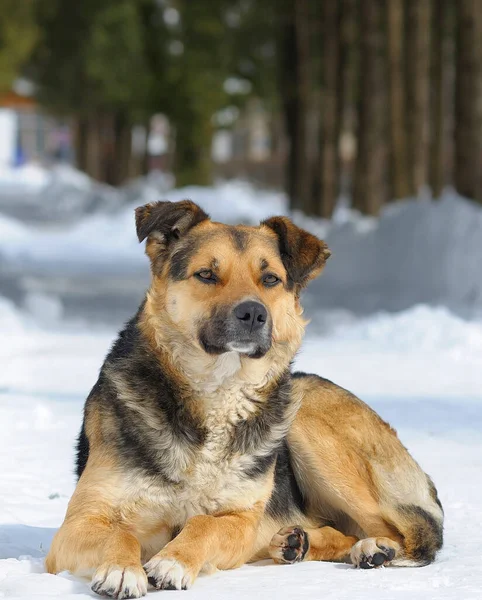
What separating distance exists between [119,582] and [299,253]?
6.74 feet

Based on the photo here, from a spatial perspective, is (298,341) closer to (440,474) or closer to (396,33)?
(440,474)

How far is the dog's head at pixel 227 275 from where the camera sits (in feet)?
19.0

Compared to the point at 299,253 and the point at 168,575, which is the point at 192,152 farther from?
the point at 168,575

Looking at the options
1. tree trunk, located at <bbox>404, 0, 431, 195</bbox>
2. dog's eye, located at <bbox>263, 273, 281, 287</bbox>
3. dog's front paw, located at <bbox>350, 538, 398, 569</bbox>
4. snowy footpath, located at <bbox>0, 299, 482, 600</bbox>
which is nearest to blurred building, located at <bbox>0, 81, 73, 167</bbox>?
tree trunk, located at <bbox>404, 0, 431, 195</bbox>

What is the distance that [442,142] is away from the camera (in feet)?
→ 124

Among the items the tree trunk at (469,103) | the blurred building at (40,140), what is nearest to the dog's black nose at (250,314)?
the tree trunk at (469,103)

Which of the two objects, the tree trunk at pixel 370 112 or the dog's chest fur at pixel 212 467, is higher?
the tree trunk at pixel 370 112

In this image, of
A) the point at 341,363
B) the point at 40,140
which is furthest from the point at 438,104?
the point at 40,140

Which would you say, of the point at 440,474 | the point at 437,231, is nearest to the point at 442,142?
the point at 437,231

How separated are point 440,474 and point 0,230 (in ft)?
83.4

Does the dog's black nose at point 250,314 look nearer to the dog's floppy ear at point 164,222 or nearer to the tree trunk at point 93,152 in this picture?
the dog's floppy ear at point 164,222

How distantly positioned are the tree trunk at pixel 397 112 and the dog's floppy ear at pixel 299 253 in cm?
2212

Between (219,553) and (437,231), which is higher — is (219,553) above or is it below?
below

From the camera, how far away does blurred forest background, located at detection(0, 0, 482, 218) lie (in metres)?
28.1
